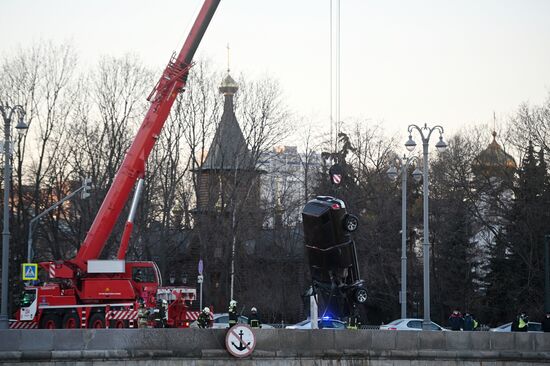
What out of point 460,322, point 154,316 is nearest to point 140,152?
point 154,316

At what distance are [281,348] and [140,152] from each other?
10.5 metres

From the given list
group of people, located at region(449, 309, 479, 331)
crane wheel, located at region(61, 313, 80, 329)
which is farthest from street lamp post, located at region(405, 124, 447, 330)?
crane wheel, located at region(61, 313, 80, 329)

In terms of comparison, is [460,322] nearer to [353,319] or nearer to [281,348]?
[353,319]

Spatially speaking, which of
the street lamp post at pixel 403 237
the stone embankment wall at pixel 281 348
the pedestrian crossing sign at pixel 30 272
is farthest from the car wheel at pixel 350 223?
the street lamp post at pixel 403 237

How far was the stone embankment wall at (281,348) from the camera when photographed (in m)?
25.0

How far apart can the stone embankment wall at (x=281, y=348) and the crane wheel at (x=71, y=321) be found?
29.4 ft

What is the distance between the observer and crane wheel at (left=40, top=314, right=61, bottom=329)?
114 feet

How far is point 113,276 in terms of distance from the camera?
34906 mm

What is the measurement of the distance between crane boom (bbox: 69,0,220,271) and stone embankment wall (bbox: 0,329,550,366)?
30.3ft

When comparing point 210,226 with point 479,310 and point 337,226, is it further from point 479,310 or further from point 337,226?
point 337,226

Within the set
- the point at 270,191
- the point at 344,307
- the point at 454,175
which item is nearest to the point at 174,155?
the point at 270,191

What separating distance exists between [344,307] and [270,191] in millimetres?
43874

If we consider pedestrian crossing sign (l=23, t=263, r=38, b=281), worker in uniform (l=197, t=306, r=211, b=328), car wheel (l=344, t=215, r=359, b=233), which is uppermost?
car wheel (l=344, t=215, r=359, b=233)

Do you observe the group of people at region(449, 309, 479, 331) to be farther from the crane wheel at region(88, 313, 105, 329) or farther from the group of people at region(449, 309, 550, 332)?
the crane wheel at region(88, 313, 105, 329)
